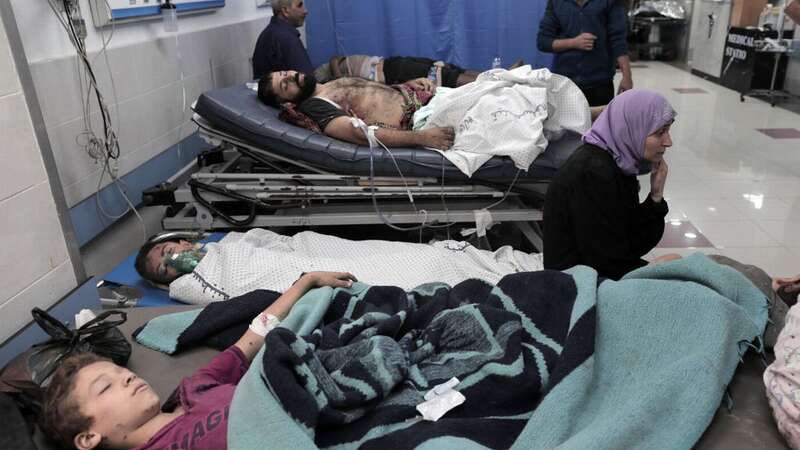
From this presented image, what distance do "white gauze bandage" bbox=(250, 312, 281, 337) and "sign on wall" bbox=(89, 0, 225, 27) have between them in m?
1.90

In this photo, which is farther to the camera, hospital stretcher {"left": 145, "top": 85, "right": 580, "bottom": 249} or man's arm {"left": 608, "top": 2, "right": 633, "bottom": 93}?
man's arm {"left": 608, "top": 2, "right": 633, "bottom": 93}

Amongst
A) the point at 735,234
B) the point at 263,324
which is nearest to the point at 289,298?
the point at 263,324

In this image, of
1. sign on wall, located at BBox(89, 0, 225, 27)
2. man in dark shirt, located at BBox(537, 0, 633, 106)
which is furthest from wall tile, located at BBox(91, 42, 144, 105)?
man in dark shirt, located at BBox(537, 0, 633, 106)

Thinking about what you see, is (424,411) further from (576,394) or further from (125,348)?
(125,348)

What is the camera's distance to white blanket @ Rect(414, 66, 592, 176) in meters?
2.75

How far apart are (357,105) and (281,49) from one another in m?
0.87

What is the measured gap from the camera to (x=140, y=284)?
7.72 feet

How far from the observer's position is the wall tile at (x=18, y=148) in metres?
1.52

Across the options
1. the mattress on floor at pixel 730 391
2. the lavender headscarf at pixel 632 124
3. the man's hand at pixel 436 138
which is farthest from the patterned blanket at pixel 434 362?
the man's hand at pixel 436 138

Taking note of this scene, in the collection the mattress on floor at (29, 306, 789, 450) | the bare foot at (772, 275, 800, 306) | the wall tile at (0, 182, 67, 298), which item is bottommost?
the mattress on floor at (29, 306, 789, 450)

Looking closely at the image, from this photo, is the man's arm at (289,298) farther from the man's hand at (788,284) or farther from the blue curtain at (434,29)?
the blue curtain at (434,29)

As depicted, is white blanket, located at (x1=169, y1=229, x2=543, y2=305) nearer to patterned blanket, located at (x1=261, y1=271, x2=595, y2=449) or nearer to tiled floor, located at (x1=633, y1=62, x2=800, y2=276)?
patterned blanket, located at (x1=261, y1=271, x2=595, y2=449)

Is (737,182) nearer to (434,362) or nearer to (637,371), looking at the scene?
(637,371)


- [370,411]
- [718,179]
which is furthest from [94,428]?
[718,179]
